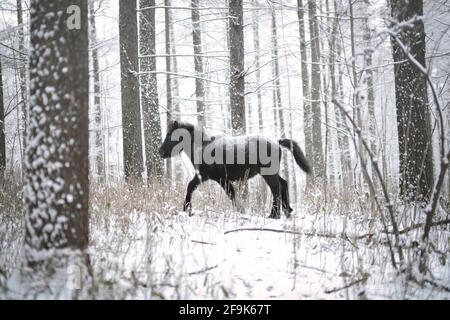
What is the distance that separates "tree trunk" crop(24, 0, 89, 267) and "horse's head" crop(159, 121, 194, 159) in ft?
12.0

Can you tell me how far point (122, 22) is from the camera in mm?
7129

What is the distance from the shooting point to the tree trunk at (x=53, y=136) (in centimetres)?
244

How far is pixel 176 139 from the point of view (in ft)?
20.3

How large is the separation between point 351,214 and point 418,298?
267cm

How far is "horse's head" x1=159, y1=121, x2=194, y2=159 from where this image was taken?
20.2ft

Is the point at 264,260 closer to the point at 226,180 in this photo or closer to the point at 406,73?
the point at 226,180

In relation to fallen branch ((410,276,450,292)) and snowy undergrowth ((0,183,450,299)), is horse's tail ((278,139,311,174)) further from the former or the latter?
fallen branch ((410,276,450,292))

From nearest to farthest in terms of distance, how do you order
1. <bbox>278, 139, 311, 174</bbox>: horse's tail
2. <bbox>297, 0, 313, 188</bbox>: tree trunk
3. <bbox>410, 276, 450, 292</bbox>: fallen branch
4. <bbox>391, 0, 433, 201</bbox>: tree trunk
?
<bbox>410, 276, 450, 292</bbox>: fallen branch
<bbox>391, 0, 433, 201</bbox>: tree trunk
<bbox>278, 139, 311, 174</bbox>: horse's tail
<bbox>297, 0, 313, 188</bbox>: tree trunk

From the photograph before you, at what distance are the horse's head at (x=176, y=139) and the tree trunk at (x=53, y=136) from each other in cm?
365

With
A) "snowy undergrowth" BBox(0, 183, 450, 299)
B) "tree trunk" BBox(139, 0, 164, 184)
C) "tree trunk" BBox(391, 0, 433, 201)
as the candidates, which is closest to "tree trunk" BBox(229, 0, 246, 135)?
"tree trunk" BBox(139, 0, 164, 184)

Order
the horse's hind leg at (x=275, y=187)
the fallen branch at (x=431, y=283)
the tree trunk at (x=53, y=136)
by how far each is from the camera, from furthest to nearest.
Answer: the horse's hind leg at (x=275, y=187)
the fallen branch at (x=431, y=283)
the tree trunk at (x=53, y=136)

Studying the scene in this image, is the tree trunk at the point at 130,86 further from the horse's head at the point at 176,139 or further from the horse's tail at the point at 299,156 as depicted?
the horse's tail at the point at 299,156
